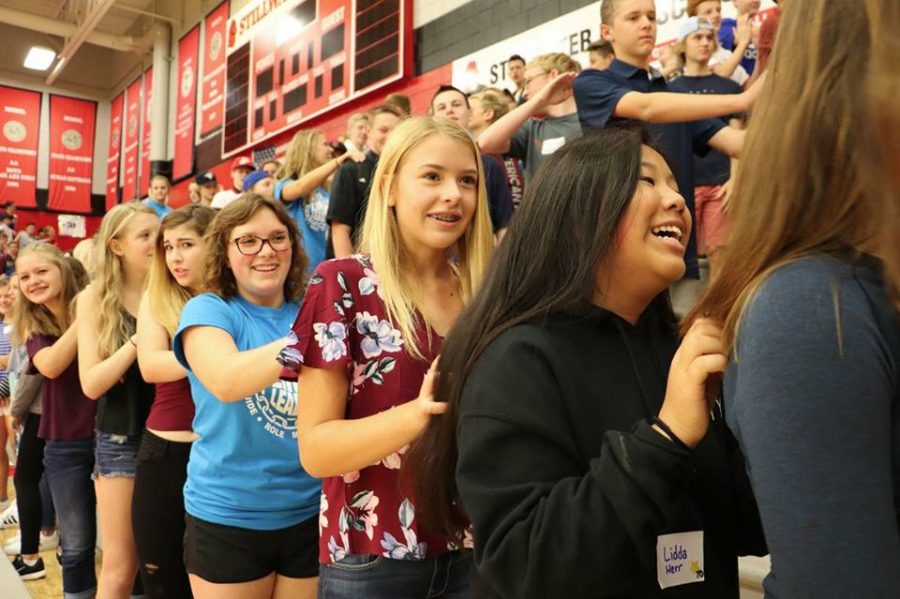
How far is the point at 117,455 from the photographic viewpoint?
241cm

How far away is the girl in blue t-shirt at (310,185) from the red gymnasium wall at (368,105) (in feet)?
6.97

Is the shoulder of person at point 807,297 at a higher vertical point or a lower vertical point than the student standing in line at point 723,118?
lower

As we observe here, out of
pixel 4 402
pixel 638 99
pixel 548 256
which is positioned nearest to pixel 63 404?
pixel 638 99

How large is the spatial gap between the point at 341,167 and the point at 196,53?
8914 mm

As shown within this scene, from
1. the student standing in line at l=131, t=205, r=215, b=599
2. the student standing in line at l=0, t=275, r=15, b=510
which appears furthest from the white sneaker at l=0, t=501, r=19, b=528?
the student standing in line at l=131, t=205, r=215, b=599

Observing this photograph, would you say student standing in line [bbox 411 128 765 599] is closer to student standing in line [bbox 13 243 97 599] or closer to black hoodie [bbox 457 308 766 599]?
black hoodie [bbox 457 308 766 599]

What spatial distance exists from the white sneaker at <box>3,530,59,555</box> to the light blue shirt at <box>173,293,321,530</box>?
280cm

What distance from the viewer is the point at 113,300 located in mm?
2531

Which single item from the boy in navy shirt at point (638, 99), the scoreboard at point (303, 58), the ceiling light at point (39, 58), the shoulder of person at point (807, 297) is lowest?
the shoulder of person at point (807, 297)

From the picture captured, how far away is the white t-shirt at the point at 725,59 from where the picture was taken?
3922 millimetres

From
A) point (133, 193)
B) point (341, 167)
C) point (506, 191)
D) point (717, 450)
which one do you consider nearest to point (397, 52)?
point (341, 167)

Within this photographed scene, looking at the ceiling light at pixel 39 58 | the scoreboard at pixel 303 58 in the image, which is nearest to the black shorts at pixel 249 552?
the scoreboard at pixel 303 58

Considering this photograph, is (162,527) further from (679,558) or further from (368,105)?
(368,105)

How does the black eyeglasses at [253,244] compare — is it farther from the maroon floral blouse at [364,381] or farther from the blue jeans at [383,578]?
the blue jeans at [383,578]
